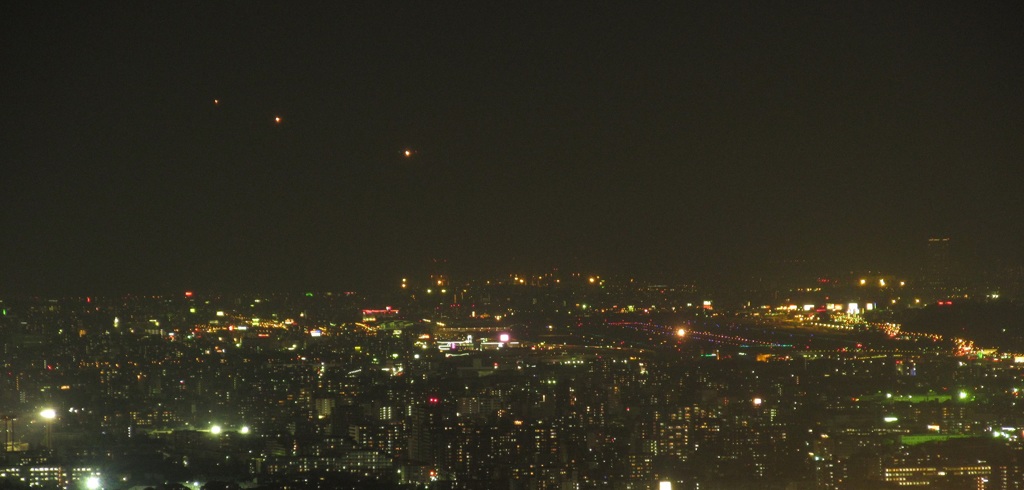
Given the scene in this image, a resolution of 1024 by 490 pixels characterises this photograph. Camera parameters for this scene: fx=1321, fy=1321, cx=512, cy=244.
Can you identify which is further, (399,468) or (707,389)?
(707,389)

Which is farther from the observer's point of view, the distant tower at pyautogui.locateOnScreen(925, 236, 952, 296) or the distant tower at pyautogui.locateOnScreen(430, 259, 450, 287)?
the distant tower at pyautogui.locateOnScreen(430, 259, 450, 287)

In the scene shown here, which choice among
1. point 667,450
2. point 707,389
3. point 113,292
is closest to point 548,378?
point 707,389

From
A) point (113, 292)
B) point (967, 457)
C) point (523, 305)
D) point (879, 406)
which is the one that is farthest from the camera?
point (523, 305)

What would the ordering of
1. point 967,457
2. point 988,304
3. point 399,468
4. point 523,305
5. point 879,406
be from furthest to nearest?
point 523,305 < point 988,304 < point 879,406 < point 399,468 < point 967,457

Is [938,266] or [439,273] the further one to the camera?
[439,273]

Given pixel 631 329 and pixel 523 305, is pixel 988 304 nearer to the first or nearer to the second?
pixel 631 329

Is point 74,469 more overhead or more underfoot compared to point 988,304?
more underfoot

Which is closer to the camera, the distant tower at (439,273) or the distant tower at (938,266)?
the distant tower at (938,266)
